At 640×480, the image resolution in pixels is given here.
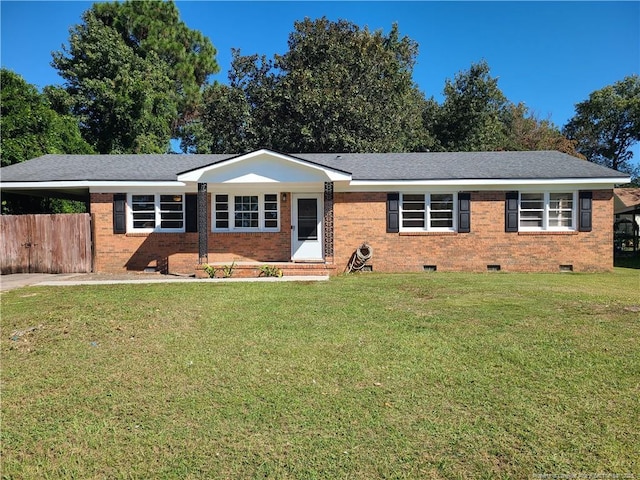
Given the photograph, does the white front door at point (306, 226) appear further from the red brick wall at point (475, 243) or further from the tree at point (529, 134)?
the tree at point (529, 134)

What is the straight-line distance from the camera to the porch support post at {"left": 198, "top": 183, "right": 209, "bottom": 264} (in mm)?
12188

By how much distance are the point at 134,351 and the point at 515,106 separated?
40.2 m

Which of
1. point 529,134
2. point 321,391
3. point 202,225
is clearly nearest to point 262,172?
point 202,225

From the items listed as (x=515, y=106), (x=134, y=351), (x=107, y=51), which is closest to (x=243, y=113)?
(x=107, y=51)

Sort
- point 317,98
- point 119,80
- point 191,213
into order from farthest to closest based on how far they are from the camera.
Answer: point 119,80 < point 317,98 < point 191,213

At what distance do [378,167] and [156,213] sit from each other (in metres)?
8.04

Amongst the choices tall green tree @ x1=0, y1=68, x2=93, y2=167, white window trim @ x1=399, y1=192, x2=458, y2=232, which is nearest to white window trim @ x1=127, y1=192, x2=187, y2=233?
white window trim @ x1=399, y1=192, x2=458, y2=232

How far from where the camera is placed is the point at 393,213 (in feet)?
43.4

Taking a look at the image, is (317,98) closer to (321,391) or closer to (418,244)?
(418,244)

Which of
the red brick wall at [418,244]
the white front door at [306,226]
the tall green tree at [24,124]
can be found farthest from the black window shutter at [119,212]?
the tall green tree at [24,124]

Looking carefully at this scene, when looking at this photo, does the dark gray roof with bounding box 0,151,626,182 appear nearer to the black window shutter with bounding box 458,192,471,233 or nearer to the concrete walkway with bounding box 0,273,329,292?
the black window shutter with bounding box 458,192,471,233

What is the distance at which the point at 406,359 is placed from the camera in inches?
187

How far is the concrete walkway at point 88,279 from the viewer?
1065 cm

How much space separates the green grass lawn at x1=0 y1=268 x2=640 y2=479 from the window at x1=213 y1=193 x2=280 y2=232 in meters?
6.63
